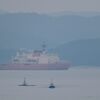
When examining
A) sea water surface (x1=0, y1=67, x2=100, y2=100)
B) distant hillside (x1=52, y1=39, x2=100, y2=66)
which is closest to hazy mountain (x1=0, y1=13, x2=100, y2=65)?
distant hillside (x1=52, y1=39, x2=100, y2=66)

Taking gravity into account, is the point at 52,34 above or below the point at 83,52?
above

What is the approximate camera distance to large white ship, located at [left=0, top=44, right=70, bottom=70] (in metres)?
5.43

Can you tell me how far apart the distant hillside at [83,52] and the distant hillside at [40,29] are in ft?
0.20

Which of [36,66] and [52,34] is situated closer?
[52,34]

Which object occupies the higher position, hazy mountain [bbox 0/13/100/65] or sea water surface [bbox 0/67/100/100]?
hazy mountain [bbox 0/13/100/65]

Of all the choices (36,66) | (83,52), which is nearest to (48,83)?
(36,66)

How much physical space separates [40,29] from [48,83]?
1.99 ft

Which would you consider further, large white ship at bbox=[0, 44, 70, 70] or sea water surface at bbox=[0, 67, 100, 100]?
large white ship at bbox=[0, 44, 70, 70]

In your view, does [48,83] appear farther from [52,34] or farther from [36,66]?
[52,34]

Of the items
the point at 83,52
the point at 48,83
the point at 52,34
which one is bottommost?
the point at 48,83

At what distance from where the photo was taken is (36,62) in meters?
5.63

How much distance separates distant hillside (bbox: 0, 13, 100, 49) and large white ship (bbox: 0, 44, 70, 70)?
0.10m

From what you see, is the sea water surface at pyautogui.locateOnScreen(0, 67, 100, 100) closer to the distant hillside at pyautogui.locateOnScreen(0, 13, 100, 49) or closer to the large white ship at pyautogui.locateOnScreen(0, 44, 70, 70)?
the large white ship at pyautogui.locateOnScreen(0, 44, 70, 70)

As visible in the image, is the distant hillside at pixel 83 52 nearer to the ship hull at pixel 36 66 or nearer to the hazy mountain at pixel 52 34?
the hazy mountain at pixel 52 34
